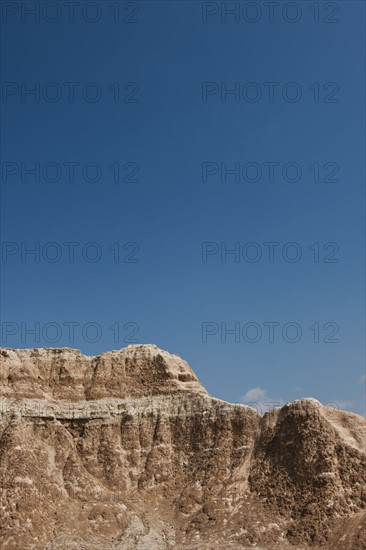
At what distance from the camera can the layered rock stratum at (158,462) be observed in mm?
66375

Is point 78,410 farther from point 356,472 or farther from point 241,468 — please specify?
point 356,472

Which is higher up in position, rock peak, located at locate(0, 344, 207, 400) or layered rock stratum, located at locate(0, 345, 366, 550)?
rock peak, located at locate(0, 344, 207, 400)

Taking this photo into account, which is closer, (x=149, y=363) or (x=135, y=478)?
(x=135, y=478)

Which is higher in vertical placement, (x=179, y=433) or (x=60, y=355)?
(x=60, y=355)

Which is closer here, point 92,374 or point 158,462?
point 158,462

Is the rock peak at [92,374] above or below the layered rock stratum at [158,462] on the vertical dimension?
above

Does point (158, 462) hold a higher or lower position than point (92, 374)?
lower

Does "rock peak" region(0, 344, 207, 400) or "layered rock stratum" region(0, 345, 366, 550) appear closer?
"layered rock stratum" region(0, 345, 366, 550)

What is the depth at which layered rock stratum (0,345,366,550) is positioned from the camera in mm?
66375

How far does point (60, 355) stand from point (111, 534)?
2840 cm

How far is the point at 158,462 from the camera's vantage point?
7788 cm

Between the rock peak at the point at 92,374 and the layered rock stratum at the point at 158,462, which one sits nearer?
the layered rock stratum at the point at 158,462

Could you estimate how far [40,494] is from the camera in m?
71.1

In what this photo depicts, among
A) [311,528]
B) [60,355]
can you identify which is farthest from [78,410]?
[311,528]
